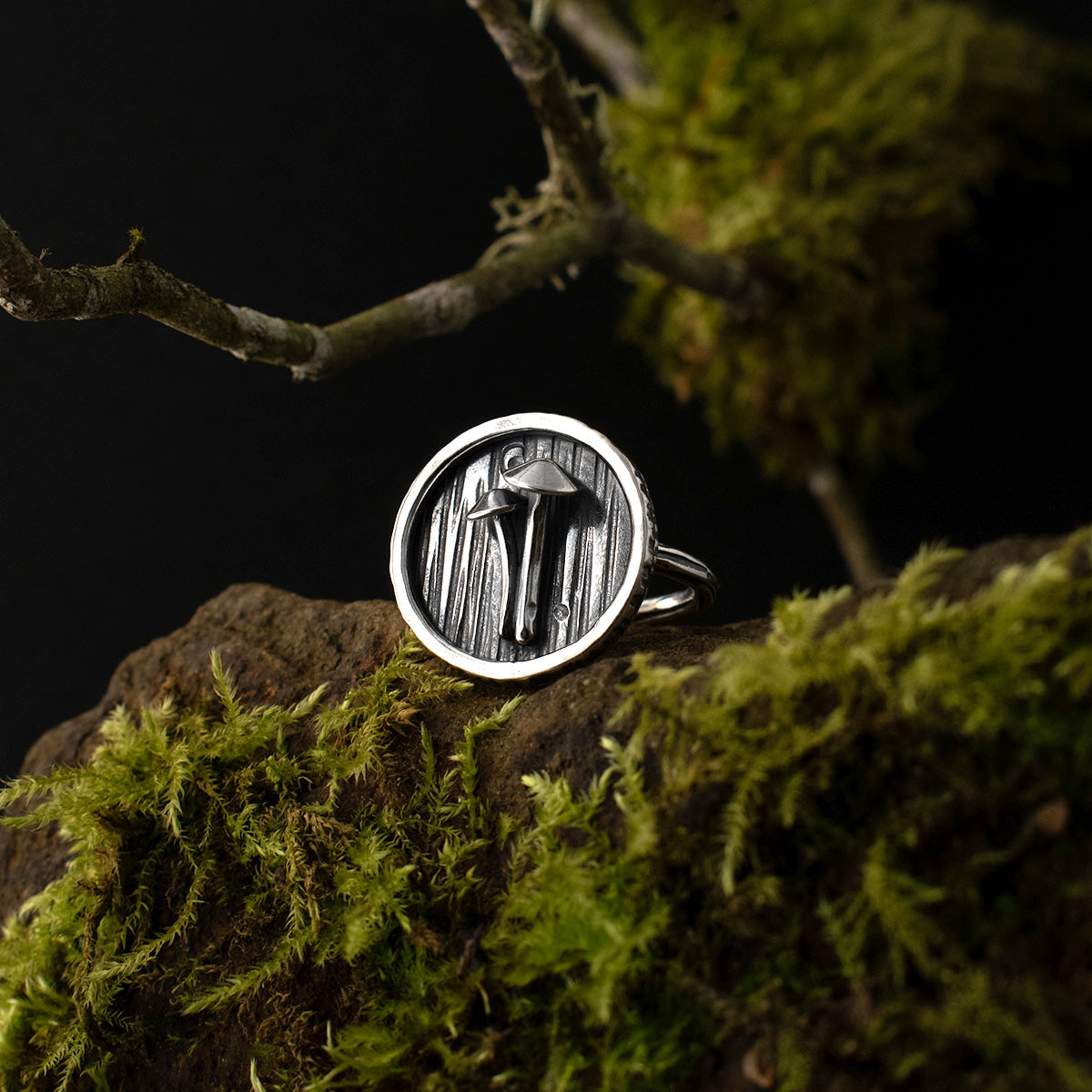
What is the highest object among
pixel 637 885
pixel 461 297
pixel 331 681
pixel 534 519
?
pixel 461 297

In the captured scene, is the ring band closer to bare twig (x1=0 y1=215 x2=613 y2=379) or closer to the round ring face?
the round ring face

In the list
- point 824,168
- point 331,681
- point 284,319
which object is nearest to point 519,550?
point 331,681

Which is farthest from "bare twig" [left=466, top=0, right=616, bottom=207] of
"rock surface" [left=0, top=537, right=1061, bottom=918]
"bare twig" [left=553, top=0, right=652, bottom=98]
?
"bare twig" [left=553, top=0, right=652, bottom=98]

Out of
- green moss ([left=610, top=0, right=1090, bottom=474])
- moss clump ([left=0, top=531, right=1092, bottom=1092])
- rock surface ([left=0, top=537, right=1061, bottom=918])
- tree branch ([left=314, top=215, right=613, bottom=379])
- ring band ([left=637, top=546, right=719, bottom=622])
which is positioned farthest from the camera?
green moss ([left=610, top=0, right=1090, bottom=474])

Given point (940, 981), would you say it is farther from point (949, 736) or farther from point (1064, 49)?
point (1064, 49)

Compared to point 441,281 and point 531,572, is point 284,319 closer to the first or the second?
point 441,281

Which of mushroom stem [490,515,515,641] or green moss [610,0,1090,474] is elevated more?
green moss [610,0,1090,474]

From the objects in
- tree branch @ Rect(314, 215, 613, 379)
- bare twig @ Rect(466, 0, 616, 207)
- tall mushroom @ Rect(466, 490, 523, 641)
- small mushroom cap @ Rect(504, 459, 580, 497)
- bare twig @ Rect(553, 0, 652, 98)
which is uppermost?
bare twig @ Rect(553, 0, 652, 98)
